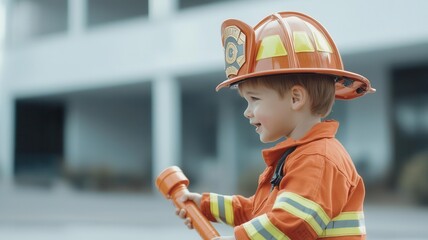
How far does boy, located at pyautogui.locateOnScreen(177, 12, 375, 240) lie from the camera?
1721 mm

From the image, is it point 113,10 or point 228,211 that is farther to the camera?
point 113,10

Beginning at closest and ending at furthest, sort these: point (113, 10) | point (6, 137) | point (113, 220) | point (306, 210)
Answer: point (306, 210), point (113, 220), point (6, 137), point (113, 10)

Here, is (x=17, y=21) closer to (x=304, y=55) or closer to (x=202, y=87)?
(x=202, y=87)

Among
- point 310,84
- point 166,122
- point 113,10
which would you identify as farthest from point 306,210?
point 113,10

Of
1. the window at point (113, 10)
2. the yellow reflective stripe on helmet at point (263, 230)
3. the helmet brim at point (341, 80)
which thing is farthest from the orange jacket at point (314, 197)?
the window at point (113, 10)

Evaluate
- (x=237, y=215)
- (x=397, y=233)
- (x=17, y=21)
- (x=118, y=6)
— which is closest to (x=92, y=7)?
(x=118, y=6)

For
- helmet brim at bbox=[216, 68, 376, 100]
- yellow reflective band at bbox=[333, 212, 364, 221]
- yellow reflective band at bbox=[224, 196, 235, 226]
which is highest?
helmet brim at bbox=[216, 68, 376, 100]

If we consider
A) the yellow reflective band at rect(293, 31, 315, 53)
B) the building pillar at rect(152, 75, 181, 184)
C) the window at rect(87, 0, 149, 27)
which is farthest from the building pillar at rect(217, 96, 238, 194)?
the yellow reflective band at rect(293, 31, 315, 53)

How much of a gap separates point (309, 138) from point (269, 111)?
0.13 meters

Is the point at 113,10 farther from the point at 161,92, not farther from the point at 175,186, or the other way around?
the point at 175,186

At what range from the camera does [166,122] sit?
51.8 ft

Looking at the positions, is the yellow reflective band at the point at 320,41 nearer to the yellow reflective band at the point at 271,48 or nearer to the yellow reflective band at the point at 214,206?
the yellow reflective band at the point at 271,48

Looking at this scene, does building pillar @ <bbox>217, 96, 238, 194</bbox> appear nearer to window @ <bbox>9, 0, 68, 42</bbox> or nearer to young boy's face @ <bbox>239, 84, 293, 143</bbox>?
window @ <bbox>9, 0, 68, 42</bbox>

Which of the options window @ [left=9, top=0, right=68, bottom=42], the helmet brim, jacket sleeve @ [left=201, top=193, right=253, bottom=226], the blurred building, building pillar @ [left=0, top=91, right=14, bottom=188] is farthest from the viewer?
window @ [left=9, top=0, right=68, bottom=42]
